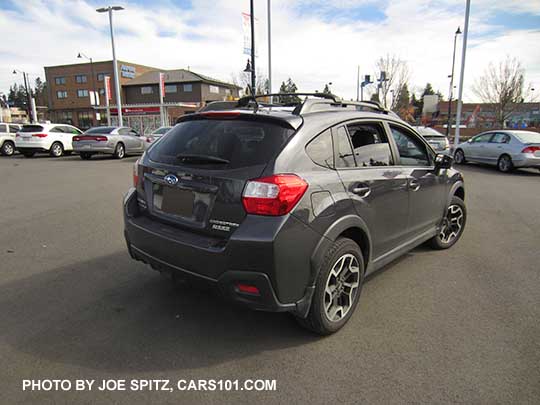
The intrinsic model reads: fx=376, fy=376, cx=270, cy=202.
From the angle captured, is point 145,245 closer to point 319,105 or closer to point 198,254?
point 198,254

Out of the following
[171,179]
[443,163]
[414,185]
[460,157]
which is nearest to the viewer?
[171,179]

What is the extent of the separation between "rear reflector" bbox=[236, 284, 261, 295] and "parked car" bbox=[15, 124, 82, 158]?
62.9ft

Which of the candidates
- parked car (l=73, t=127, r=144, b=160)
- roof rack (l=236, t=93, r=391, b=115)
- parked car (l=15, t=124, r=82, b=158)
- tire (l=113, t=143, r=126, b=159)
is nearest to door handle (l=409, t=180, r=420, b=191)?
roof rack (l=236, t=93, r=391, b=115)

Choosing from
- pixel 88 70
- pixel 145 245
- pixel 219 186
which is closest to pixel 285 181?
pixel 219 186

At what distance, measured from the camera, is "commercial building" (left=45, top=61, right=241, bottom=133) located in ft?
153

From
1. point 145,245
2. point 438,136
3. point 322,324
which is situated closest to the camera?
point 322,324

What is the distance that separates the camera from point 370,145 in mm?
3488

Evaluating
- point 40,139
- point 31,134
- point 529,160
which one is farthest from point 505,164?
point 31,134

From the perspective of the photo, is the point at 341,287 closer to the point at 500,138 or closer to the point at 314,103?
the point at 314,103

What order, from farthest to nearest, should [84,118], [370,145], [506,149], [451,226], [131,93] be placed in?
[84,118]
[131,93]
[506,149]
[451,226]
[370,145]

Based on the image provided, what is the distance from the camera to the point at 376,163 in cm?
346

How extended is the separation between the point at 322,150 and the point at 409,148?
1.81 metres

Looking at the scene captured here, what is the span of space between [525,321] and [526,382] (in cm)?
92

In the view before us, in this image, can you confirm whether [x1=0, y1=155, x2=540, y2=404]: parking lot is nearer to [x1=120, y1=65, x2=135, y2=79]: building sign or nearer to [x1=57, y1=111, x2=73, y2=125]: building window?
[x1=120, y1=65, x2=135, y2=79]: building sign
